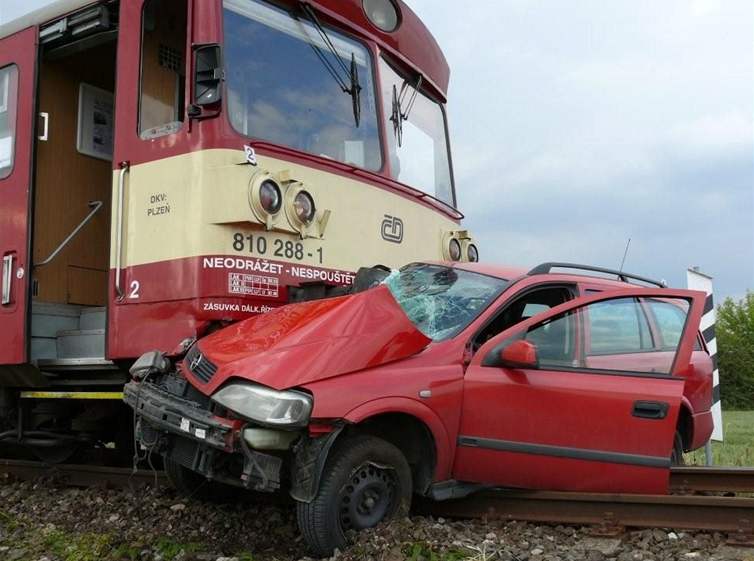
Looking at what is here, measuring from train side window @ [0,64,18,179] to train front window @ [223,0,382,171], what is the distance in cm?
219

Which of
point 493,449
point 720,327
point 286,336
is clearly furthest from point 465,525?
point 720,327

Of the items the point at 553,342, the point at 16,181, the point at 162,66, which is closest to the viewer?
the point at 553,342

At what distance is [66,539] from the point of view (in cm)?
485

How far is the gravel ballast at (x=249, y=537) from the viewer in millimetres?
4012

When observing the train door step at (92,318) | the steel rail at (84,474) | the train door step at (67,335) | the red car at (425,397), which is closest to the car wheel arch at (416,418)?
the red car at (425,397)

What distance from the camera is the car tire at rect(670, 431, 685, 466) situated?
579 cm

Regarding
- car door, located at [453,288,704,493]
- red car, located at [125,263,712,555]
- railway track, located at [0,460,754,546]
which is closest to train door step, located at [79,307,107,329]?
red car, located at [125,263,712,555]

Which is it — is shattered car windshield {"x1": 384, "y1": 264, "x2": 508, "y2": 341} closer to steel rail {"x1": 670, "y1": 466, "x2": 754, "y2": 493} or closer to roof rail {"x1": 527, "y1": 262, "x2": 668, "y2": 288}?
roof rail {"x1": 527, "y1": 262, "x2": 668, "y2": 288}

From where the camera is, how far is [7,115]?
6.40 metres

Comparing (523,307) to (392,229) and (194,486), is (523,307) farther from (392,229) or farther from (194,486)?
(194,486)

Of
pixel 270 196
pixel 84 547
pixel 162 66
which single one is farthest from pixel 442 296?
pixel 162 66

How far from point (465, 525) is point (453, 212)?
11.5 ft

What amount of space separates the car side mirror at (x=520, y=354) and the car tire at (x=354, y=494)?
82 centimetres

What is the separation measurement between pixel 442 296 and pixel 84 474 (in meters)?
3.46
